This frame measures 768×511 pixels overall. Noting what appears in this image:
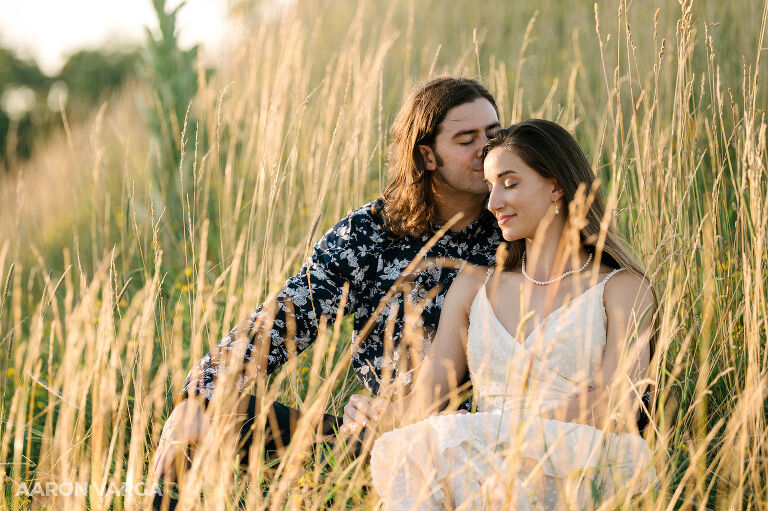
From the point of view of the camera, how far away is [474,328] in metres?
2.18

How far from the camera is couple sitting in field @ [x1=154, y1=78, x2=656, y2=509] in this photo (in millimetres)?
1666

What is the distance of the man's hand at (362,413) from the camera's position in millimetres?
2082

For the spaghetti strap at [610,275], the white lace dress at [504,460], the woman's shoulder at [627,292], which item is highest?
the spaghetti strap at [610,275]

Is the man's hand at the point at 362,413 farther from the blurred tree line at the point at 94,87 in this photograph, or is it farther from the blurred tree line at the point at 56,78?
the blurred tree line at the point at 56,78

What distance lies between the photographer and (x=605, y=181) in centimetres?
346

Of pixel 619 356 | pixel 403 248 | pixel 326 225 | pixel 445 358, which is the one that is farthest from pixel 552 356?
pixel 326 225

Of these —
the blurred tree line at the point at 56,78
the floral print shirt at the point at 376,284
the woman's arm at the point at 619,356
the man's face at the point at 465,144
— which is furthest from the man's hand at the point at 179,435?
the blurred tree line at the point at 56,78

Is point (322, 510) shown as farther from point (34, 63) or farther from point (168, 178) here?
point (34, 63)

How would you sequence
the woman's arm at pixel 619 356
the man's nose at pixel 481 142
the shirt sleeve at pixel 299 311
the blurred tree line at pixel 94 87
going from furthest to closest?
the blurred tree line at pixel 94 87
the man's nose at pixel 481 142
the shirt sleeve at pixel 299 311
the woman's arm at pixel 619 356

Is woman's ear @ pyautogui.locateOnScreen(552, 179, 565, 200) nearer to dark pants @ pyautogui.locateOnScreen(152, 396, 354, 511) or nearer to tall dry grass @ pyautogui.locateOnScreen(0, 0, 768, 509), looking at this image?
tall dry grass @ pyautogui.locateOnScreen(0, 0, 768, 509)

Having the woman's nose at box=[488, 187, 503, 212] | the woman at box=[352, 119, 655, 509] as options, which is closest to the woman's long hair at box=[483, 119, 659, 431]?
the woman at box=[352, 119, 655, 509]

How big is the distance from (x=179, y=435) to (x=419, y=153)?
1.12 meters

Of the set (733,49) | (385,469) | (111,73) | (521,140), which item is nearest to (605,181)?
(733,49)

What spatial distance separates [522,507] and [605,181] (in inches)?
83.8
